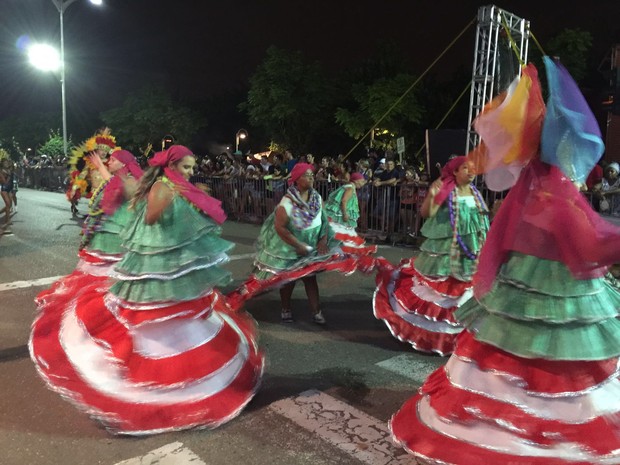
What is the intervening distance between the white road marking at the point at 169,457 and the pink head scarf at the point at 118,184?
2.80 m

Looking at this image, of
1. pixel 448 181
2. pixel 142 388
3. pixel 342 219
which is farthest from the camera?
pixel 342 219

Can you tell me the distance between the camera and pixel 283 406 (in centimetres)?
408

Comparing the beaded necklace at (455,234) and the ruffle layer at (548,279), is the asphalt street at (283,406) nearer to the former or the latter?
the beaded necklace at (455,234)

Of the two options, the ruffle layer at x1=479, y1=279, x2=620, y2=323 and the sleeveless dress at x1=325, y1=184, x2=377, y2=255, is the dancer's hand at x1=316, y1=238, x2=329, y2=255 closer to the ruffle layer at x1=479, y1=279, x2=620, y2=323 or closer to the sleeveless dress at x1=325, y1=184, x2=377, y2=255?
the sleeveless dress at x1=325, y1=184, x2=377, y2=255

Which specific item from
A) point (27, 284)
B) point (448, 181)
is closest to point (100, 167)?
point (27, 284)

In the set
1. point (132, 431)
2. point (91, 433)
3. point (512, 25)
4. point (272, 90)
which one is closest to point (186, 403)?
point (132, 431)

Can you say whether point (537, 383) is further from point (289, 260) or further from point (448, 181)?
point (289, 260)

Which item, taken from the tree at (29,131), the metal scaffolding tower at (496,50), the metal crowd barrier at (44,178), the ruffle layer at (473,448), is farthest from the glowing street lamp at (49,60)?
the tree at (29,131)

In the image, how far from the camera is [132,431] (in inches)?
138

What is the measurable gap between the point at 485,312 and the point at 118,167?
13.5ft

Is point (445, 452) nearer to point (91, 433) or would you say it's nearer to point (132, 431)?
point (132, 431)

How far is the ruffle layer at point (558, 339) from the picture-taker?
252 centimetres

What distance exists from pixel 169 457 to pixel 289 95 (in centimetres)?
3013

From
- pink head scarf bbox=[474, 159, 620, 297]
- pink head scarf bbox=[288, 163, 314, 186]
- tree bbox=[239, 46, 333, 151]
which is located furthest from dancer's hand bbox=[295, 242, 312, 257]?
tree bbox=[239, 46, 333, 151]
